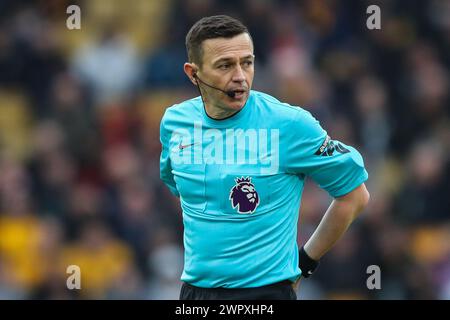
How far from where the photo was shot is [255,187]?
4781mm

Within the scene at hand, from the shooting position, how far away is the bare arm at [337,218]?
4.95 m

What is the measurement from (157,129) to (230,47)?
568cm

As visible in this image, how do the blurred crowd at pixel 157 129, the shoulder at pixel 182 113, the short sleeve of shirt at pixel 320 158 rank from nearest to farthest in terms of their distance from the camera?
the short sleeve of shirt at pixel 320 158 → the shoulder at pixel 182 113 → the blurred crowd at pixel 157 129

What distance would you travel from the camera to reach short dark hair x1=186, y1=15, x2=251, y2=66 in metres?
4.86

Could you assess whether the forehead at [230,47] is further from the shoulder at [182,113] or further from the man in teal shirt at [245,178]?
the shoulder at [182,113]

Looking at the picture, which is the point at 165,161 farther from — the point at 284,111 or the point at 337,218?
the point at 337,218

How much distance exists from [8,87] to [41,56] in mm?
479

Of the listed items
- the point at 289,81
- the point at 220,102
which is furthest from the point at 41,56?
the point at 220,102

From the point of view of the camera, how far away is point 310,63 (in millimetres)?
10953

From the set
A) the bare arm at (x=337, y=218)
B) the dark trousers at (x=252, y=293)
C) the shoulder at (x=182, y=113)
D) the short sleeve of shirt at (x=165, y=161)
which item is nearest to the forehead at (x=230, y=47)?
the shoulder at (x=182, y=113)

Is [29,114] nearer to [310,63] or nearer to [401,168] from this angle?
[310,63]

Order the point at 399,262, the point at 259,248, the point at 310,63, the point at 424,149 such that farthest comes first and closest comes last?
the point at 310,63
the point at 424,149
the point at 399,262
the point at 259,248

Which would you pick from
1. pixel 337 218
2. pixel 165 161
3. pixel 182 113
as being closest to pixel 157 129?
pixel 165 161
